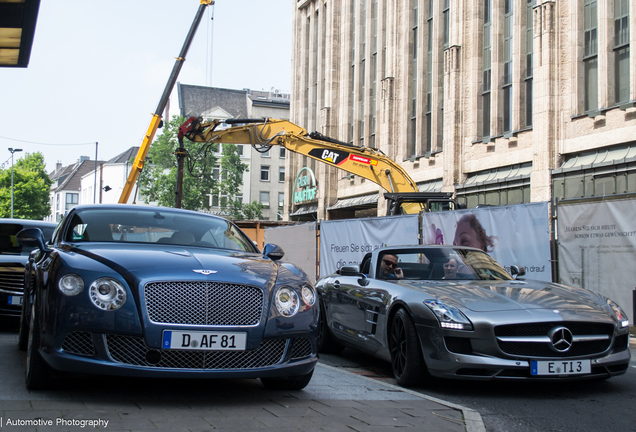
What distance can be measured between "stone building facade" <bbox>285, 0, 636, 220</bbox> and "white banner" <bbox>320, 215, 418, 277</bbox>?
7.28 meters

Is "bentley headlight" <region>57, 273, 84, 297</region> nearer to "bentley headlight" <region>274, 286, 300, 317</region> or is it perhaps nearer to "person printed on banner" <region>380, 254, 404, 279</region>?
"bentley headlight" <region>274, 286, 300, 317</region>

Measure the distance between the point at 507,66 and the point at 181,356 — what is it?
2241 cm

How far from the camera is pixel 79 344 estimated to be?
4426mm

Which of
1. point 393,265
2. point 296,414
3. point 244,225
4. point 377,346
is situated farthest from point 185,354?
point 244,225

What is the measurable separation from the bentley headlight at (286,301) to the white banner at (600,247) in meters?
6.93

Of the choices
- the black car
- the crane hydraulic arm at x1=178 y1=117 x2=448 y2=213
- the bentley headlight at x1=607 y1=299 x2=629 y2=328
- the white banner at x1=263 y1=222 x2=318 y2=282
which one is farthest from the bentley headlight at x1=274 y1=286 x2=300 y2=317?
the crane hydraulic arm at x1=178 y1=117 x2=448 y2=213

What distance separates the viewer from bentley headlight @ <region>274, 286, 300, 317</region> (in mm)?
4840

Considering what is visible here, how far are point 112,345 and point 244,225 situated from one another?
23.3 m

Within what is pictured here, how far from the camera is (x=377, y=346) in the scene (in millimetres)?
6918

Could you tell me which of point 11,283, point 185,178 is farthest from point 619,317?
point 185,178

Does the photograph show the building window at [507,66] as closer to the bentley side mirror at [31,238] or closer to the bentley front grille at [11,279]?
the bentley front grille at [11,279]

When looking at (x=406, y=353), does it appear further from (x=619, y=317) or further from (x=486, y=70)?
(x=486, y=70)

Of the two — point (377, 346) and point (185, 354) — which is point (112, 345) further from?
point (377, 346)

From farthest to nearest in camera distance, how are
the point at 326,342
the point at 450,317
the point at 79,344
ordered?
the point at 326,342 → the point at 450,317 → the point at 79,344
